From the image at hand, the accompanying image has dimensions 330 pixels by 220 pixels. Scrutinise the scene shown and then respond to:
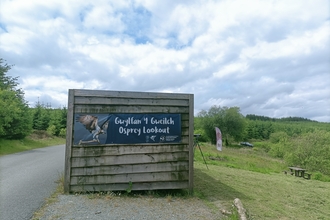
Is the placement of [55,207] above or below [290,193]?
above

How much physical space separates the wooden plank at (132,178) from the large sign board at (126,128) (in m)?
0.76

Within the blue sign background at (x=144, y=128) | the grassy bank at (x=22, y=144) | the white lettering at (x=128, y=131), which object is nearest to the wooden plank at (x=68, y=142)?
the blue sign background at (x=144, y=128)

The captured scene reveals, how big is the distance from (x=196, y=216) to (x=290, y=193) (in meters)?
5.25

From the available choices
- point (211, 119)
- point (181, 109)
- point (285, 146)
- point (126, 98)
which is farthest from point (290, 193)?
point (211, 119)

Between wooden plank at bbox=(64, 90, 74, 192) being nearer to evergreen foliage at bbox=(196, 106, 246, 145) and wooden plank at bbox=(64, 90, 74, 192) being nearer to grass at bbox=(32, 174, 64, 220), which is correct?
grass at bbox=(32, 174, 64, 220)

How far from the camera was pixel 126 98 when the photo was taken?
234 inches

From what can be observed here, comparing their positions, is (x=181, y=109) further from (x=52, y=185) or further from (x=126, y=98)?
(x=52, y=185)

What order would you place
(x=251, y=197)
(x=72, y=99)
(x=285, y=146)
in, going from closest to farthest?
(x=72, y=99), (x=251, y=197), (x=285, y=146)

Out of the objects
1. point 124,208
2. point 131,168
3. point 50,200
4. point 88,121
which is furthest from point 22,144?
point 124,208

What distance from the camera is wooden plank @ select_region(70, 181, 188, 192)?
5.56m

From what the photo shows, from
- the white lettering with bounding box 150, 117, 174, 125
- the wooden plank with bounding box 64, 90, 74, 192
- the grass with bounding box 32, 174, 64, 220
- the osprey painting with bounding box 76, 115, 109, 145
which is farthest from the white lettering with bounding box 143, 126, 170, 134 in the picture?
the grass with bounding box 32, 174, 64, 220

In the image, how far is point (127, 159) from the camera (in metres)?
5.80

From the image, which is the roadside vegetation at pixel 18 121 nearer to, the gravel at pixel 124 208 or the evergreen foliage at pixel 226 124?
the gravel at pixel 124 208

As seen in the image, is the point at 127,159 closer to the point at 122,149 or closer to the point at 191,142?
the point at 122,149
